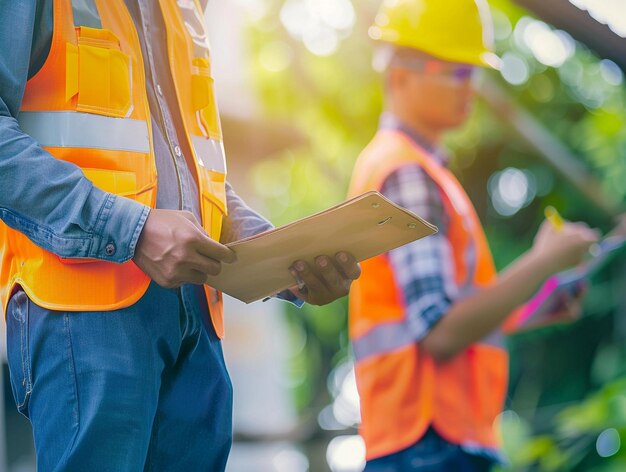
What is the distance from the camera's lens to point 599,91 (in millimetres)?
9141

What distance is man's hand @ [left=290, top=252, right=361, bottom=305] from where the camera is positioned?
1891 mm

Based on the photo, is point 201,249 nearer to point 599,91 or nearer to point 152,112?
point 152,112

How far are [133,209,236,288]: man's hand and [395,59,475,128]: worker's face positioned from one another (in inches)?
65.5

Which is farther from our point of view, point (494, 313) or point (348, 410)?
point (348, 410)

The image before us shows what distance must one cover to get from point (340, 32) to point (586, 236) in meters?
6.05

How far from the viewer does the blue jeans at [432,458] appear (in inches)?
113

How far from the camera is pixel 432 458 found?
2.89m

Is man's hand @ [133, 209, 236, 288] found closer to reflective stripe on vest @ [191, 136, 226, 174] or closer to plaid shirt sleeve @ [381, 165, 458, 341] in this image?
reflective stripe on vest @ [191, 136, 226, 174]

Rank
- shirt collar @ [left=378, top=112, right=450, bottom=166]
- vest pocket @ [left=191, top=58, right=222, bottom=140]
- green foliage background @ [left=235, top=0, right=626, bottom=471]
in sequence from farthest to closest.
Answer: green foliage background @ [left=235, top=0, right=626, bottom=471] → shirt collar @ [left=378, top=112, right=450, bottom=166] → vest pocket @ [left=191, top=58, right=222, bottom=140]

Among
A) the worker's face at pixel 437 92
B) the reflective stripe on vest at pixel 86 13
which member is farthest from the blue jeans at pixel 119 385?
the worker's face at pixel 437 92

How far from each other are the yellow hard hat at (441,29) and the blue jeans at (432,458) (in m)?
1.09

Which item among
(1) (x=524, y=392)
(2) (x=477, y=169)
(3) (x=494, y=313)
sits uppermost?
(3) (x=494, y=313)

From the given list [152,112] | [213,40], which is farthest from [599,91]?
[152,112]

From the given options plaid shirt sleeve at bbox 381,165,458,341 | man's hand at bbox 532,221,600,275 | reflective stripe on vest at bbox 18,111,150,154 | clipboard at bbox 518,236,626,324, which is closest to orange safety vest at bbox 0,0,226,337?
reflective stripe on vest at bbox 18,111,150,154
